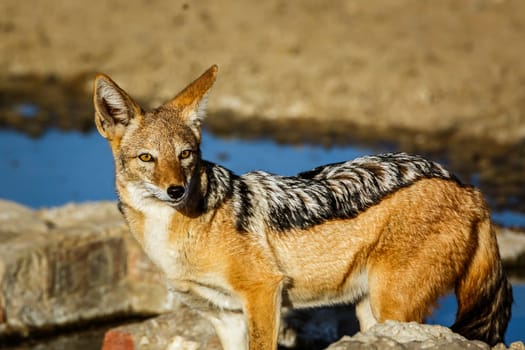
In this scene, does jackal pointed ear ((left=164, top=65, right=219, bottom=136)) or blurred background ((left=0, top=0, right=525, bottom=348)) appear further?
blurred background ((left=0, top=0, right=525, bottom=348))

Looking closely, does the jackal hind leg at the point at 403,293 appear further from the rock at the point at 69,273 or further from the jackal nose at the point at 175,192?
the rock at the point at 69,273

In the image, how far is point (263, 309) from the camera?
6.17m

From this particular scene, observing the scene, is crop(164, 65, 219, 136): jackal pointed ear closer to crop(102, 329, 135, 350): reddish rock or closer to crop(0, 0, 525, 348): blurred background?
crop(102, 329, 135, 350): reddish rock

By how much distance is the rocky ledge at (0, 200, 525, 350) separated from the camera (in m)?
7.79

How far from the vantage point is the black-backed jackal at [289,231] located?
615 cm

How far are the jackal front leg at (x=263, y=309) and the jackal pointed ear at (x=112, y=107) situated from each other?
1302 millimetres

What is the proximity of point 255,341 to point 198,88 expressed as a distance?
1.64 metres

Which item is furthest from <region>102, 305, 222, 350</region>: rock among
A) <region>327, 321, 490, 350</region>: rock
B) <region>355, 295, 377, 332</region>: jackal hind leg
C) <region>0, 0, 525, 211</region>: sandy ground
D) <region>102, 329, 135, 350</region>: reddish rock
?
<region>0, 0, 525, 211</region>: sandy ground

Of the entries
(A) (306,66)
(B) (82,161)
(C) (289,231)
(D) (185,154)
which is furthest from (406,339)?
(A) (306,66)

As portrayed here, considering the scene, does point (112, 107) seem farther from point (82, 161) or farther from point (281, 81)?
point (281, 81)

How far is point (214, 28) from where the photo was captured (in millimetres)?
17031

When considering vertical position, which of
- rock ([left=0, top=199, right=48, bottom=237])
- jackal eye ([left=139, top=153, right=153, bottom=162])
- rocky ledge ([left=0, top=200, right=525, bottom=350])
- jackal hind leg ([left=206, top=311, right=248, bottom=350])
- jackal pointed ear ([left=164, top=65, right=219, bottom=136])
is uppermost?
jackal pointed ear ([left=164, top=65, right=219, bottom=136])

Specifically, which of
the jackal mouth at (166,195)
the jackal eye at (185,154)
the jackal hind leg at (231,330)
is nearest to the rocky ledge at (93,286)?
the jackal hind leg at (231,330)

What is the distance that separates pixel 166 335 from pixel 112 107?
2254 millimetres
